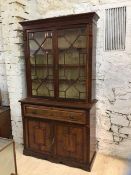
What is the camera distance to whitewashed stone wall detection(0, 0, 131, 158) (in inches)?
98.0

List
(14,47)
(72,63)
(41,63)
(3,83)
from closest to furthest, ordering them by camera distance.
Answer: (72,63)
(41,63)
(14,47)
(3,83)

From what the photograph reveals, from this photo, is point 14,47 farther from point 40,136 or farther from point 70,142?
point 70,142

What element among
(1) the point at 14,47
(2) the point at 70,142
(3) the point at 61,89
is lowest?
(2) the point at 70,142

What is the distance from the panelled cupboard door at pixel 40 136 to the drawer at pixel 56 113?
12 cm

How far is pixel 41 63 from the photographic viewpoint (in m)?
2.57

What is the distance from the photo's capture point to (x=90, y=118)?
232 cm

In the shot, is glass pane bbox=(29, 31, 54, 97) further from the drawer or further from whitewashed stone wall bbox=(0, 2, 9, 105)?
whitewashed stone wall bbox=(0, 2, 9, 105)

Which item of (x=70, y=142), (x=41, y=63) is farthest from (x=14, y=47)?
(x=70, y=142)

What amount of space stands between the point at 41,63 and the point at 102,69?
2.80ft

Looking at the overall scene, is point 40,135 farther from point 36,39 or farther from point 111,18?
point 111,18

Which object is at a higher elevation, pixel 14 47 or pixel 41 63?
pixel 14 47

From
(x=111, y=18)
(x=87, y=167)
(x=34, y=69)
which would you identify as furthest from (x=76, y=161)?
(x=111, y=18)

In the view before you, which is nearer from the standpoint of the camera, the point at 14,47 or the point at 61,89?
the point at 61,89

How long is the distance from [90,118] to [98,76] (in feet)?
2.12
